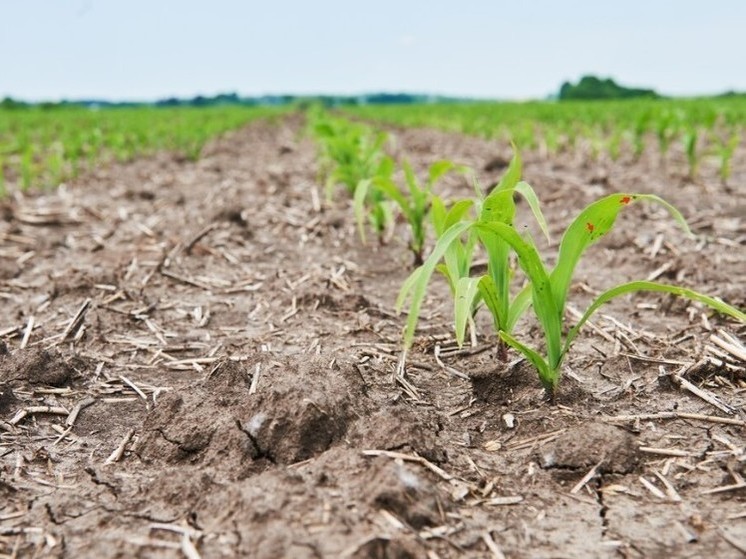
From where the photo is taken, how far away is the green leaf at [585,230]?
1753 mm

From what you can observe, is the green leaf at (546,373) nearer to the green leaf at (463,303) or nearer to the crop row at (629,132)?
the green leaf at (463,303)

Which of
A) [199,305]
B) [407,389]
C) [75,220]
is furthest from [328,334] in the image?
[75,220]

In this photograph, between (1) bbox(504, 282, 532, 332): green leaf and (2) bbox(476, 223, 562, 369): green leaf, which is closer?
(2) bbox(476, 223, 562, 369): green leaf

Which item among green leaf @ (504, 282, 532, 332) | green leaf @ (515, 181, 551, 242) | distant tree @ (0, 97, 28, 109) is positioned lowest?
green leaf @ (504, 282, 532, 332)

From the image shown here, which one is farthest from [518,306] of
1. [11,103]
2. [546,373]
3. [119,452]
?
[11,103]

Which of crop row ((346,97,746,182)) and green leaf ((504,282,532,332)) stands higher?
crop row ((346,97,746,182))

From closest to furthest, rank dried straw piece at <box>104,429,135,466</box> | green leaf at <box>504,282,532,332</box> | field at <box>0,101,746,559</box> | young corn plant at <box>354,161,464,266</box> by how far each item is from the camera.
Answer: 1. field at <box>0,101,746,559</box>
2. dried straw piece at <box>104,429,135,466</box>
3. green leaf at <box>504,282,532,332</box>
4. young corn plant at <box>354,161,464,266</box>

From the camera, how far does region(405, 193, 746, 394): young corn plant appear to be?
1.71 meters

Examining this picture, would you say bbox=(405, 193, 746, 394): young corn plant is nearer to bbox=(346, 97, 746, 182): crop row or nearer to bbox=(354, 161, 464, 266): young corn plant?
bbox=(354, 161, 464, 266): young corn plant

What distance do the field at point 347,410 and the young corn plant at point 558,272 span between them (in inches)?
5.0

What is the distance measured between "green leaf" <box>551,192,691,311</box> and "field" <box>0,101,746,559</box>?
13 centimetres

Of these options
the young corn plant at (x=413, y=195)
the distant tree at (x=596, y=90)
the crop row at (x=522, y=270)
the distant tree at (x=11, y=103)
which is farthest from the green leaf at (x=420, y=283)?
the distant tree at (x=596, y=90)

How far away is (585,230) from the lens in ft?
5.95

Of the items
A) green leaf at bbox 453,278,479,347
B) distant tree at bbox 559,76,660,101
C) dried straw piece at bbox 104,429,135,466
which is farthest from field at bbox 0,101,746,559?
distant tree at bbox 559,76,660,101
